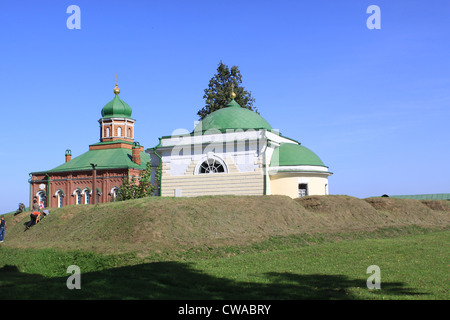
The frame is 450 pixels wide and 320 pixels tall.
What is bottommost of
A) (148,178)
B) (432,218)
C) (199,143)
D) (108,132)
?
(432,218)

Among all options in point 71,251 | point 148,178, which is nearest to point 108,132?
point 148,178

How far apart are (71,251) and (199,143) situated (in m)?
13.9

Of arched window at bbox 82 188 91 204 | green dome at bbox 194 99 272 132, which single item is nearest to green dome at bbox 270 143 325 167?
green dome at bbox 194 99 272 132

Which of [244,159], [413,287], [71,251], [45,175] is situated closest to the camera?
[413,287]

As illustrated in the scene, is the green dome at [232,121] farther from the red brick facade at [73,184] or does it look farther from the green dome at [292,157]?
the red brick facade at [73,184]

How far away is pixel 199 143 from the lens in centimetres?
2898

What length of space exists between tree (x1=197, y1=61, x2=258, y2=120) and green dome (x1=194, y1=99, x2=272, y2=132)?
1391cm

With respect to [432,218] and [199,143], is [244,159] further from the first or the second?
[432,218]

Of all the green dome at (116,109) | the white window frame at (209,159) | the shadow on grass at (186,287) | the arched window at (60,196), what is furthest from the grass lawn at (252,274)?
the green dome at (116,109)

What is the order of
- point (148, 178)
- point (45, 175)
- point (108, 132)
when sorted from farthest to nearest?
1. point (108, 132)
2. point (45, 175)
3. point (148, 178)

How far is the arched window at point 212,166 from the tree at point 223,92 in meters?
17.3

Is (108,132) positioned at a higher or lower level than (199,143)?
higher

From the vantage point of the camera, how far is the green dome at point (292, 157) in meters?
28.7

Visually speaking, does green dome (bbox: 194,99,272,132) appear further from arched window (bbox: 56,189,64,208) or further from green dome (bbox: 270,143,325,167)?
arched window (bbox: 56,189,64,208)
